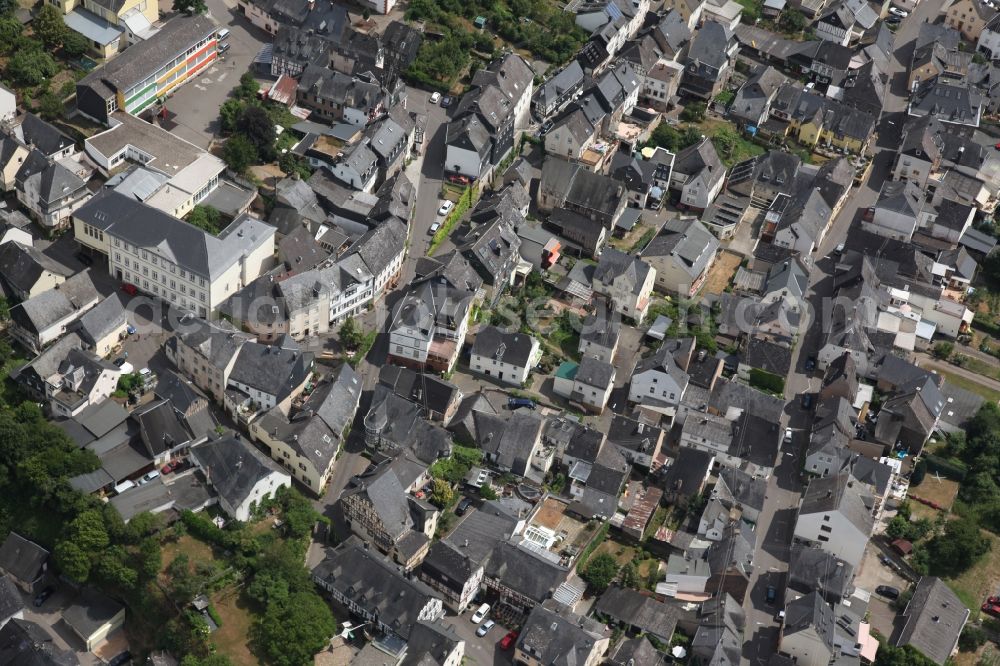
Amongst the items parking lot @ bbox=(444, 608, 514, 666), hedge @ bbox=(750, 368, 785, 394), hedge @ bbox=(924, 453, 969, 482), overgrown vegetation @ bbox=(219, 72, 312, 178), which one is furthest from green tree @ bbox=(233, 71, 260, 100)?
hedge @ bbox=(924, 453, 969, 482)

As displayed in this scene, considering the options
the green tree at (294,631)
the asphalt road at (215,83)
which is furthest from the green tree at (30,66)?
the green tree at (294,631)

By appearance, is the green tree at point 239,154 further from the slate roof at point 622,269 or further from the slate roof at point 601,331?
the slate roof at point 601,331

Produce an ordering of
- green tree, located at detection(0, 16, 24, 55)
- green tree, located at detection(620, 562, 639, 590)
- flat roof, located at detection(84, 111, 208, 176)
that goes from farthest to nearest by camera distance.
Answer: green tree, located at detection(0, 16, 24, 55)
flat roof, located at detection(84, 111, 208, 176)
green tree, located at detection(620, 562, 639, 590)

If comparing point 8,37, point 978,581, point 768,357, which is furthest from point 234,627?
point 8,37

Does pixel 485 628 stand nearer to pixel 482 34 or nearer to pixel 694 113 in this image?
pixel 694 113

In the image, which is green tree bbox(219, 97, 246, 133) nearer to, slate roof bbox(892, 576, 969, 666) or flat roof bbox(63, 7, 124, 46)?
flat roof bbox(63, 7, 124, 46)

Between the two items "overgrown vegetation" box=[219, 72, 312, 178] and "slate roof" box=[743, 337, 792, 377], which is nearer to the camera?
"slate roof" box=[743, 337, 792, 377]
